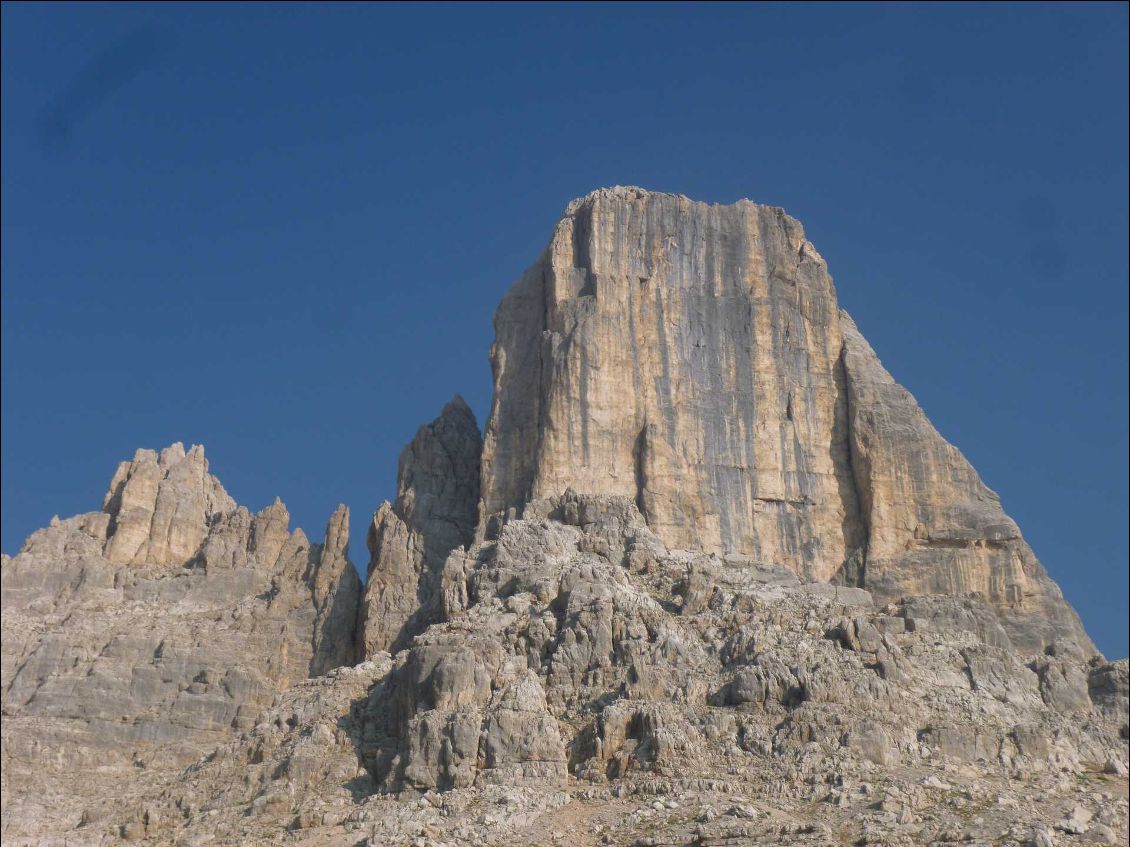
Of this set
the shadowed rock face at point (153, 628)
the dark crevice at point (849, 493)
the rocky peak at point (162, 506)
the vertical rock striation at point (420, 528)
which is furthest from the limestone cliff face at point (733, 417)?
the rocky peak at point (162, 506)

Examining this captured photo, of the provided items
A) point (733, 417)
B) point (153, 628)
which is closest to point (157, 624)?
point (153, 628)

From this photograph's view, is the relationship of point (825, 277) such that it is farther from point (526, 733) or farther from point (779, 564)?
point (526, 733)

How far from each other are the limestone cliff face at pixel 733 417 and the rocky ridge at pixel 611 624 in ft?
0.82

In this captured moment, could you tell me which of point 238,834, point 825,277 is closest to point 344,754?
point 238,834

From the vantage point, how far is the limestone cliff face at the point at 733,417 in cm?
13325

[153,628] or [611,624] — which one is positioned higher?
[153,628]

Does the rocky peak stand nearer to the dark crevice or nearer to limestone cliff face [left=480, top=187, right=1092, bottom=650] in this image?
limestone cliff face [left=480, top=187, right=1092, bottom=650]

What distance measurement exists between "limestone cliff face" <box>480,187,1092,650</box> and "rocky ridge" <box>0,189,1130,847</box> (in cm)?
25

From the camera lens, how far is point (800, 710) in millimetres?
102812

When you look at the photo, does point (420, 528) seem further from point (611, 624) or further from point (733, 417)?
point (611, 624)

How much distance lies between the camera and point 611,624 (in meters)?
111

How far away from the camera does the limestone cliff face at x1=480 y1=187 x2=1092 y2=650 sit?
133250 mm

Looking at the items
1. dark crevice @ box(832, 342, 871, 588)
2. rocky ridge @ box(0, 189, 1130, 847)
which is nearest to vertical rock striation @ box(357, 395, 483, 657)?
rocky ridge @ box(0, 189, 1130, 847)

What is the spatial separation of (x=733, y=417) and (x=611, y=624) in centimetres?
3165
